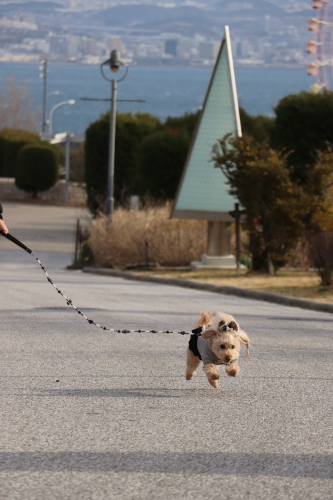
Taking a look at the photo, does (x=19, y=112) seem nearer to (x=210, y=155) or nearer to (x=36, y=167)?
(x=36, y=167)

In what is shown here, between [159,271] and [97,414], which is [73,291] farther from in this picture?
[97,414]

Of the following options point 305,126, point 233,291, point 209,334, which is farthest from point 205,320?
point 305,126

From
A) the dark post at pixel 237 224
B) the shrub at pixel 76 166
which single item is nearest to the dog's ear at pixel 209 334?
the dark post at pixel 237 224

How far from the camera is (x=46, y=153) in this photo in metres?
52.3

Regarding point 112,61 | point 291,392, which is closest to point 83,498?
point 291,392

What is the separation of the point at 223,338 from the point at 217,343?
0.19 ft

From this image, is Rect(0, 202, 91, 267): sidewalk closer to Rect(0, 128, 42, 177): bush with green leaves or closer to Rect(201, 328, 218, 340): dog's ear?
Rect(0, 128, 42, 177): bush with green leaves

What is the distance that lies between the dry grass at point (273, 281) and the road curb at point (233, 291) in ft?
0.87

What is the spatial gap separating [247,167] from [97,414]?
1434 centimetres

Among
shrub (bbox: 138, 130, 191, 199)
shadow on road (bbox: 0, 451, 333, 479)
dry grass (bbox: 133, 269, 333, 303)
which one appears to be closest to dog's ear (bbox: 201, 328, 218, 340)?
shadow on road (bbox: 0, 451, 333, 479)

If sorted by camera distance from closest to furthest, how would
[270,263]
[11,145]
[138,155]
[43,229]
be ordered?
[270,263] < [138,155] < [43,229] < [11,145]

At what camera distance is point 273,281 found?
61.9 ft

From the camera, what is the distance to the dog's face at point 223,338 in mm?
6703

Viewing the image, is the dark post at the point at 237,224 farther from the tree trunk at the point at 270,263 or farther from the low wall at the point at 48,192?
the low wall at the point at 48,192
